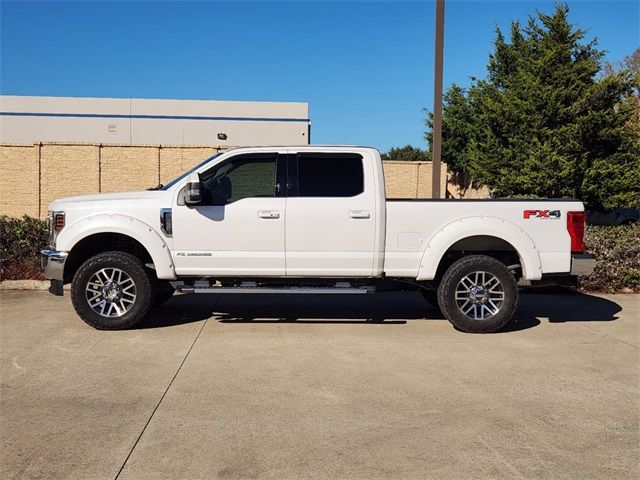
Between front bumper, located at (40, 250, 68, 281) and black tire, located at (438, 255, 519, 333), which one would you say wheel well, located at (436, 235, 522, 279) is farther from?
front bumper, located at (40, 250, 68, 281)

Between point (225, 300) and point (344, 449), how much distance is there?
17.3 ft

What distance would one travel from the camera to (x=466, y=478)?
348 cm

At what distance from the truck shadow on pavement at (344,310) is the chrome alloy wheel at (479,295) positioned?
438 mm

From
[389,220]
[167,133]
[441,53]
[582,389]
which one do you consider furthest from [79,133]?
[582,389]

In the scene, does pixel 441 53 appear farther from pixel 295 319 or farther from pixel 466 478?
pixel 466 478

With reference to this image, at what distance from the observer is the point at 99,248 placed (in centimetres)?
724

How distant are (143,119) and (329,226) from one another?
120ft

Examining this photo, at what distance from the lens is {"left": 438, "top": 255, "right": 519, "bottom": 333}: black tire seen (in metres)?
6.91

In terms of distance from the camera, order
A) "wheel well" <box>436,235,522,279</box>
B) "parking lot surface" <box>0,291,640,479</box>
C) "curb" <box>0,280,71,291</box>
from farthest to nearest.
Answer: "curb" <box>0,280,71,291</box>, "wheel well" <box>436,235,522,279</box>, "parking lot surface" <box>0,291,640,479</box>

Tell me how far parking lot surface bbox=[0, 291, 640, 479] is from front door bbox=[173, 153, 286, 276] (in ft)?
2.54

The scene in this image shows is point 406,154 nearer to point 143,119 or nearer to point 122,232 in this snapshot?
point 143,119

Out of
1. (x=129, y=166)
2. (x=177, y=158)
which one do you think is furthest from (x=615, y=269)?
(x=129, y=166)

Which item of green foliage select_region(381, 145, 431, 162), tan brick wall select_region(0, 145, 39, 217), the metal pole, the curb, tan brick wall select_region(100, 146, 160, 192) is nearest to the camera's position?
the curb

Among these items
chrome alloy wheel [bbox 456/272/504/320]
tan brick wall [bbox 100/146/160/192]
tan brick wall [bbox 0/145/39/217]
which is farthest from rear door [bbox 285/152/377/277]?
tan brick wall [bbox 0/145/39/217]
